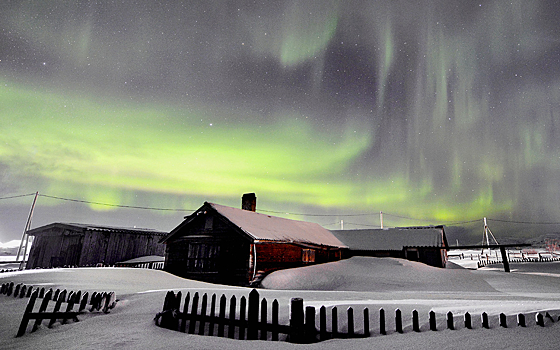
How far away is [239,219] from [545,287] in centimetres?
1918

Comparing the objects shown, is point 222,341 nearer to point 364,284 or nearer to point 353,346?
point 353,346

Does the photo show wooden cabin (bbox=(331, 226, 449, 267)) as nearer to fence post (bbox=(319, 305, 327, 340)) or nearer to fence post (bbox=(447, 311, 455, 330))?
fence post (bbox=(447, 311, 455, 330))

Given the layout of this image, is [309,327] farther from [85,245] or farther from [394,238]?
[394,238]

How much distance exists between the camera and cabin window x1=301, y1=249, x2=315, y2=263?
24884mm

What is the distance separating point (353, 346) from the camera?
511cm

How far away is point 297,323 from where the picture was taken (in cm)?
546

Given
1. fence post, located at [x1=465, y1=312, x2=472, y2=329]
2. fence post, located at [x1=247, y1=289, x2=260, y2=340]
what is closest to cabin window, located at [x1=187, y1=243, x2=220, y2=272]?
fence post, located at [x1=247, y1=289, x2=260, y2=340]

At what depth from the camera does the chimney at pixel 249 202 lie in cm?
2789

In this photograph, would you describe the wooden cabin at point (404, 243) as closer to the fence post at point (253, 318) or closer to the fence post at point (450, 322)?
the fence post at point (450, 322)

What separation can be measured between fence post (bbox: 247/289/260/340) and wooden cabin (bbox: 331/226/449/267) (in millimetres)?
28367

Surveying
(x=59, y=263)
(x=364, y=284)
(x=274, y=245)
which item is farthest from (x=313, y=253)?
(x=59, y=263)

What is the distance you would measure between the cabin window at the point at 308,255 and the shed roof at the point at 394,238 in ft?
31.0

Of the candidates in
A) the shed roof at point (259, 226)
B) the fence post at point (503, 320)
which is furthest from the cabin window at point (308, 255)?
the fence post at point (503, 320)

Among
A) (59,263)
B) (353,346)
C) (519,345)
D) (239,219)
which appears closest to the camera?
(519,345)
